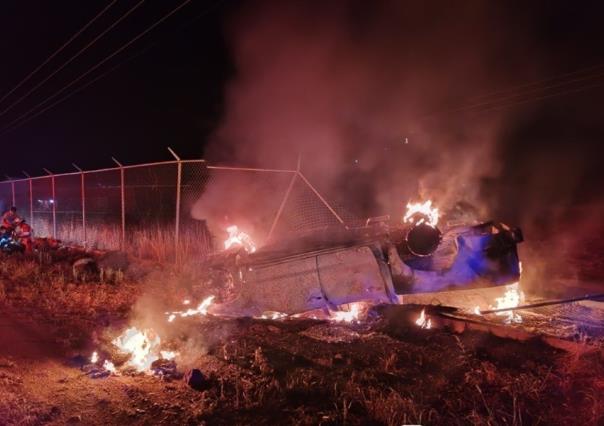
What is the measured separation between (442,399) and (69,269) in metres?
8.18

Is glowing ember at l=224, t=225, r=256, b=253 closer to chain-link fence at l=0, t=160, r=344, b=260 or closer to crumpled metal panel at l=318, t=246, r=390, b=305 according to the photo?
chain-link fence at l=0, t=160, r=344, b=260

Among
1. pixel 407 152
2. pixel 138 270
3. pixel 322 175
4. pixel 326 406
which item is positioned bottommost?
pixel 326 406

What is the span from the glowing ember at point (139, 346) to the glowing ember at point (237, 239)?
3.51 metres

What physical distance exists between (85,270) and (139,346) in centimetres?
480

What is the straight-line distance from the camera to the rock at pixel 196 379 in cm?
378

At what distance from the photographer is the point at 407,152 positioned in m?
12.4

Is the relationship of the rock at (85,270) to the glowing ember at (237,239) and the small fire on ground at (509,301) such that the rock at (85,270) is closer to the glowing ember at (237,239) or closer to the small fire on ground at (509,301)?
the glowing ember at (237,239)

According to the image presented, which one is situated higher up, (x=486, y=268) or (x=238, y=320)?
(x=486, y=268)

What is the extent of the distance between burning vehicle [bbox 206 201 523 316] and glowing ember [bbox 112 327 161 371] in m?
1.25

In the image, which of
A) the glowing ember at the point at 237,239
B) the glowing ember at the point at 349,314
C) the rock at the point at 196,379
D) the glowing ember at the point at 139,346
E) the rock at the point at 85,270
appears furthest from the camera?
the glowing ember at the point at 237,239

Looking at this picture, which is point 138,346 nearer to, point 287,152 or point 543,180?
point 287,152

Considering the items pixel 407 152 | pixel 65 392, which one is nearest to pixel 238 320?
pixel 65 392

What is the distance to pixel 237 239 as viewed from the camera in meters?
8.50

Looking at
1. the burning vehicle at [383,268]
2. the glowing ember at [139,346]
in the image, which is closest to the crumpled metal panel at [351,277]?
the burning vehicle at [383,268]
